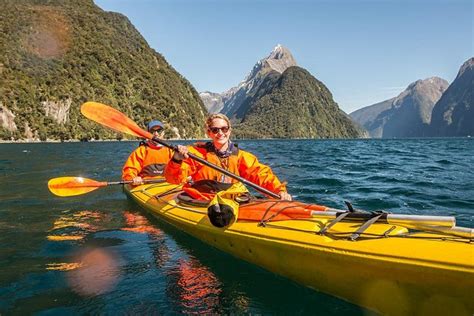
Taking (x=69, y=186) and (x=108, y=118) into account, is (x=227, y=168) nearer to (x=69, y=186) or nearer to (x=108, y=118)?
(x=108, y=118)

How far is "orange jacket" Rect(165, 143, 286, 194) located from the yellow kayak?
1.00 metres

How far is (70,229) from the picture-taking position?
7.47m

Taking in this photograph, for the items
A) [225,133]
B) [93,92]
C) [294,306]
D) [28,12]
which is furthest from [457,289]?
[28,12]

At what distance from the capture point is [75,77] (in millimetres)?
93750

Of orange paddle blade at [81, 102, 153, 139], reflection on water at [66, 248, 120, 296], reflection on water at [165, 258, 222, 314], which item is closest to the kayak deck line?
reflection on water at [165, 258, 222, 314]

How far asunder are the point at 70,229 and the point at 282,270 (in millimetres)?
4717

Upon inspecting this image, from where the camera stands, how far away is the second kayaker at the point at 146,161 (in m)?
9.98

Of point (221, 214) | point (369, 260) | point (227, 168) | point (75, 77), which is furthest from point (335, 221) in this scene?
point (75, 77)

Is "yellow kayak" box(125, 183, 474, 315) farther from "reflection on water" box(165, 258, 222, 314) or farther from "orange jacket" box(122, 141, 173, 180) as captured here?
"orange jacket" box(122, 141, 173, 180)

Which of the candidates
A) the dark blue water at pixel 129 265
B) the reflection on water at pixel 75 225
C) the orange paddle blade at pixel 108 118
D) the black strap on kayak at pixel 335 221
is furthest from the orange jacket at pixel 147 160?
the black strap on kayak at pixel 335 221

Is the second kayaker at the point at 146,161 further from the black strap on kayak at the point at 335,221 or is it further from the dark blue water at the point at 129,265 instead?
the black strap on kayak at the point at 335,221

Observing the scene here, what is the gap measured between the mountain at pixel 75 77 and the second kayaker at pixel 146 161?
69.1 m

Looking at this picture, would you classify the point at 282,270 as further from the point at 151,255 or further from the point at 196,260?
the point at 151,255

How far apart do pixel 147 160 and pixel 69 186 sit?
7.50 feet
